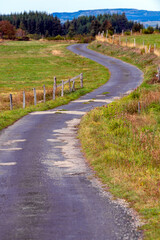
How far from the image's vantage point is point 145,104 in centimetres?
2283

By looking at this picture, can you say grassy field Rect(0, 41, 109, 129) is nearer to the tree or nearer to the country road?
the country road

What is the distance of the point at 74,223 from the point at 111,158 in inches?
196

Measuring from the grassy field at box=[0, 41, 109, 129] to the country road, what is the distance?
5183mm

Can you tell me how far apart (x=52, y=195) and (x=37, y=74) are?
48.7 meters

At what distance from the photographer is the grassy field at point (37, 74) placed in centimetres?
3119

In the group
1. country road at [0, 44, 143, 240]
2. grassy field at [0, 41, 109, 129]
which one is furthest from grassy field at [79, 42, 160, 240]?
grassy field at [0, 41, 109, 129]

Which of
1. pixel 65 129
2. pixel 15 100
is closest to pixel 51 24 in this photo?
pixel 15 100

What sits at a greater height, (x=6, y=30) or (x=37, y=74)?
(x=6, y=30)

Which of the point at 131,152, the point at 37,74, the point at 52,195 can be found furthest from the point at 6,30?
the point at 52,195

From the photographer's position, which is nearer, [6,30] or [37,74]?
[37,74]

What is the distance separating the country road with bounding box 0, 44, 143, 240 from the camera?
7.36m

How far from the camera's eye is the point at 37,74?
57.3 meters

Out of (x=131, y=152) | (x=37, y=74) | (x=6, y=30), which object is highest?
(x=6, y=30)

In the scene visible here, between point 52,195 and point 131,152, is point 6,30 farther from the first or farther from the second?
point 52,195
